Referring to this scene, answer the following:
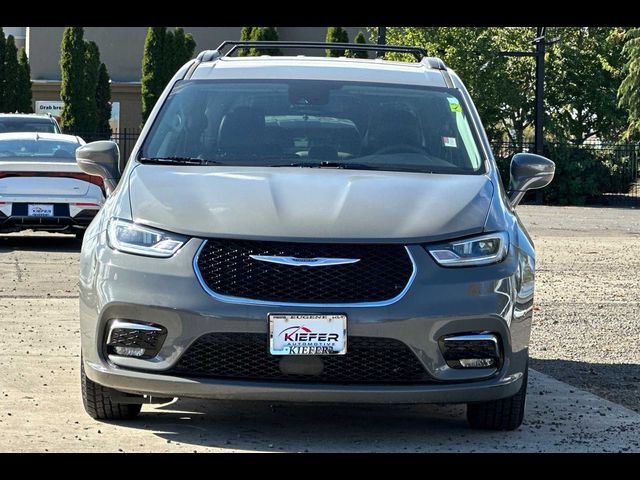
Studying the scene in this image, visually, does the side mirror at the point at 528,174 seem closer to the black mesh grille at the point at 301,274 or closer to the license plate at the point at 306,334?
the black mesh grille at the point at 301,274

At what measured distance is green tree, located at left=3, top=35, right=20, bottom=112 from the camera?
46500 millimetres

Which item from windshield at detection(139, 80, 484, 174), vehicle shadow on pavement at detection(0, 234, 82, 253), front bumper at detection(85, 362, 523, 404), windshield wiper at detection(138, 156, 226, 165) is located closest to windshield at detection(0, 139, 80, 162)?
vehicle shadow on pavement at detection(0, 234, 82, 253)

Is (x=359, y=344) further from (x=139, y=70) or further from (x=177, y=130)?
(x=139, y=70)

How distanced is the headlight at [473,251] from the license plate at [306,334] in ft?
1.83

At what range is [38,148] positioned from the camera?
1819 cm

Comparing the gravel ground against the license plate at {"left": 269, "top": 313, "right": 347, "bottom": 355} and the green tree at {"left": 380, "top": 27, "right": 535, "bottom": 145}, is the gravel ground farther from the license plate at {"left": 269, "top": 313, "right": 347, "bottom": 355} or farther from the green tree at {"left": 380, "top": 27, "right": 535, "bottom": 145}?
the green tree at {"left": 380, "top": 27, "right": 535, "bottom": 145}

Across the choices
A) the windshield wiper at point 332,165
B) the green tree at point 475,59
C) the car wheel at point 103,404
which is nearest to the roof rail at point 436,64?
the windshield wiper at point 332,165

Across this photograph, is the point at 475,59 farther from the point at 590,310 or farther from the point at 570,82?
the point at 590,310

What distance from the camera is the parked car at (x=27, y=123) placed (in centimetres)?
2306

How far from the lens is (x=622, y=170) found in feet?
116

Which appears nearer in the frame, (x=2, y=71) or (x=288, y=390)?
(x=288, y=390)

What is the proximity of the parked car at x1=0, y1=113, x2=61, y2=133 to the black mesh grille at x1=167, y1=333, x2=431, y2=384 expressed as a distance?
57.1ft

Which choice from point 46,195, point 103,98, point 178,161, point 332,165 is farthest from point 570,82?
point 178,161

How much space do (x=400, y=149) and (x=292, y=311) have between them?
66.4 inches
